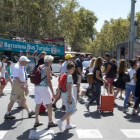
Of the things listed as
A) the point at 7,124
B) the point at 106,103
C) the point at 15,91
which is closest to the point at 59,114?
the point at 106,103

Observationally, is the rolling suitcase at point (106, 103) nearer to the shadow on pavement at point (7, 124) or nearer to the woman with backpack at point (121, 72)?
the woman with backpack at point (121, 72)

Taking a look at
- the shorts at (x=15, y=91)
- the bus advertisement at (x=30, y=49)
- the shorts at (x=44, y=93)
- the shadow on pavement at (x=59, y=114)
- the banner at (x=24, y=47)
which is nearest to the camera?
the shorts at (x=44, y=93)

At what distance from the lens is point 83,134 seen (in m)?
5.88

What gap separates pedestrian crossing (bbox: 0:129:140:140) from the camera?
567cm

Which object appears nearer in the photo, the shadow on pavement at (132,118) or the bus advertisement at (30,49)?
the shadow on pavement at (132,118)

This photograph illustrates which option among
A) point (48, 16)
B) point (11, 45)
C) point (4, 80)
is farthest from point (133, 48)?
point (48, 16)

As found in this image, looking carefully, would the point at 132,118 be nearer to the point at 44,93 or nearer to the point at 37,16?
the point at 44,93

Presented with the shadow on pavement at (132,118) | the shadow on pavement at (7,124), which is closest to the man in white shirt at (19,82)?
the shadow on pavement at (7,124)

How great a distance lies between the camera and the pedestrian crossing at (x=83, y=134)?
18.6ft

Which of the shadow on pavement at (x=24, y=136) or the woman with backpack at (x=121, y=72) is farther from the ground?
the woman with backpack at (x=121, y=72)

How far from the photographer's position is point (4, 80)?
11.7m

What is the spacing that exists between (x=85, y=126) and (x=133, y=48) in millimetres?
11383

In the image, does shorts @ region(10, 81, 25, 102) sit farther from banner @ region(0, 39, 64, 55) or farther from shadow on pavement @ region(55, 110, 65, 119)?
banner @ region(0, 39, 64, 55)

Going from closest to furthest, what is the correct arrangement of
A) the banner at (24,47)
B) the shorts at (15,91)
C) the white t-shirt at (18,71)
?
the white t-shirt at (18,71)
the shorts at (15,91)
the banner at (24,47)
